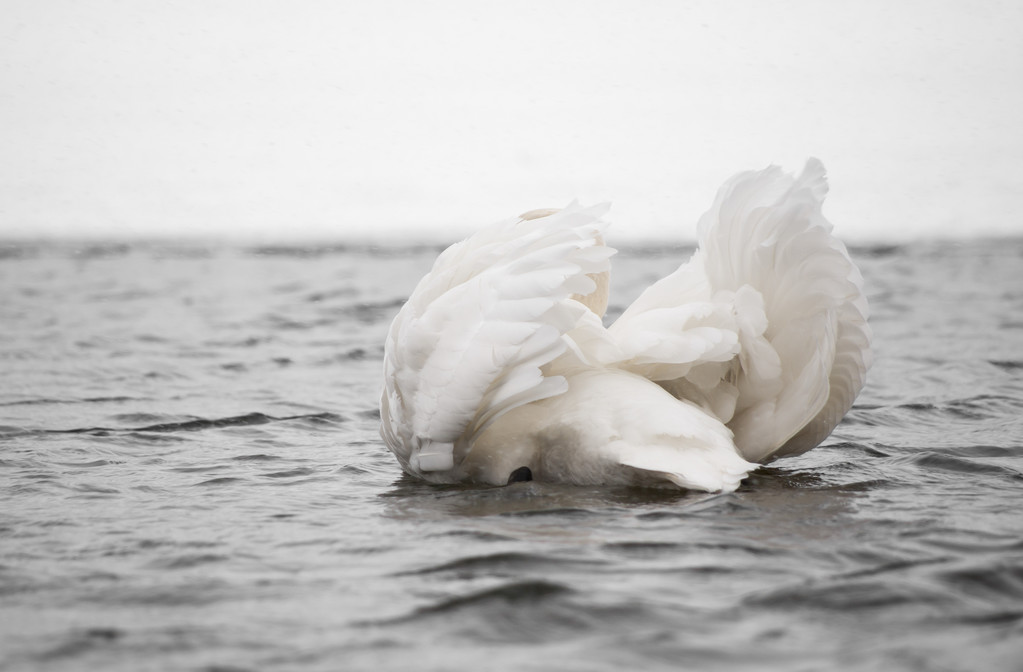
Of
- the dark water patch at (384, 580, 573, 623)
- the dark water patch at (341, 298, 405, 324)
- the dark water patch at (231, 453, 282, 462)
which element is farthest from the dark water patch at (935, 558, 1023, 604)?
the dark water patch at (341, 298, 405, 324)

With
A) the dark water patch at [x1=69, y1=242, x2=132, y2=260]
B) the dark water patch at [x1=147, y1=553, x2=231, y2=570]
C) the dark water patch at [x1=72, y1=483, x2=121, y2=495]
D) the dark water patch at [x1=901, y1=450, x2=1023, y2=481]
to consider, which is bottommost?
the dark water patch at [x1=901, y1=450, x2=1023, y2=481]

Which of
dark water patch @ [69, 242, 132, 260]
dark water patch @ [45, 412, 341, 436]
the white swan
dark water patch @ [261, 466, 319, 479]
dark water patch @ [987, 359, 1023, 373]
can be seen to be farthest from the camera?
dark water patch @ [69, 242, 132, 260]

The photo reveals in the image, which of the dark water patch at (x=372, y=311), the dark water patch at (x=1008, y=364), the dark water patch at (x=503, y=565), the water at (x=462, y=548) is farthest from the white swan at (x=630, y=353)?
the dark water patch at (x=372, y=311)

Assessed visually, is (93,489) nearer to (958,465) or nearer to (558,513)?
(558,513)

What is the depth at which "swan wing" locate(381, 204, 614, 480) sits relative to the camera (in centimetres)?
432

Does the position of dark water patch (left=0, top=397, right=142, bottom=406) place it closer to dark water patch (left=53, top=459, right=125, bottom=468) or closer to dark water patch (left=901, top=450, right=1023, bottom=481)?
dark water patch (left=53, top=459, right=125, bottom=468)

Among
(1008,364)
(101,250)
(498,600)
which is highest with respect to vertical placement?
(101,250)

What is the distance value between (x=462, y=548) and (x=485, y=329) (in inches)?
35.2

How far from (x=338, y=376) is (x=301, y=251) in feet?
63.6

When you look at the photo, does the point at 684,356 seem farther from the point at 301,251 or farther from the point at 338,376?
the point at 301,251

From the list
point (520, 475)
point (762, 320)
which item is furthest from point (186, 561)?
point (762, 320)

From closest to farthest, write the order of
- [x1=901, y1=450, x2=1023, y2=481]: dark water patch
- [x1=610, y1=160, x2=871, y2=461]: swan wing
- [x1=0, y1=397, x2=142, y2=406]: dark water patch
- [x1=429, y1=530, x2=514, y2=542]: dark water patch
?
[x1=429, y1=530, x2=514, y2=542]: dark water patch
[x1=610, y1=160, x2=871, y2=461]: swan wing
[x1=901, y1=450, x2=1023, y2=481]: dark water patch
[x1=0, y1=397, x2=142, y2=406]: dark water patch

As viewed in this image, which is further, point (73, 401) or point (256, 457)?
point (73, 401)

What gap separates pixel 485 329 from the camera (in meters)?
4.34
